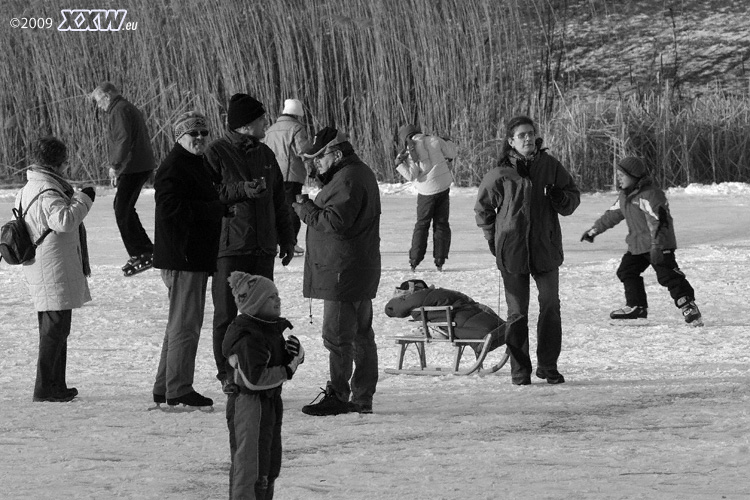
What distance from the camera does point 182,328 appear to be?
659 centimetres

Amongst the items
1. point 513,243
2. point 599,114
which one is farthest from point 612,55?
point 513,243

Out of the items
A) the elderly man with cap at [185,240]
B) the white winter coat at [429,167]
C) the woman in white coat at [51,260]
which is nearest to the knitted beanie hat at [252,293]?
the elderly man with cap at [185,240]

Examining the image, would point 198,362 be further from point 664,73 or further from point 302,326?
point 664,73

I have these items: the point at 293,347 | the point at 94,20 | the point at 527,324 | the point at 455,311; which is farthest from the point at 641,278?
the point at 94,20

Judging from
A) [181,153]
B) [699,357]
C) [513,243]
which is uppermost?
[181,153]

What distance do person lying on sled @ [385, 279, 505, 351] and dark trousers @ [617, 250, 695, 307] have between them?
73.0 inches

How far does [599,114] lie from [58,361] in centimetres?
1157

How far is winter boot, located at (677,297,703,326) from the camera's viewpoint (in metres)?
9.02

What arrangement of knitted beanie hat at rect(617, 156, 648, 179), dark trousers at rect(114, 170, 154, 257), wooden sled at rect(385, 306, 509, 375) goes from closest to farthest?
wooden sled at rect(385, 306, 509, 375)
knitted beanie hat at rect(617, 156, 648, 179)
dark trousers at rect(114, 170, 154, 257)

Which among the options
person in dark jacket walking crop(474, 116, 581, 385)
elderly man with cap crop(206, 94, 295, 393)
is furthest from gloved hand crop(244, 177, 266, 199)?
person in dark jacket walking crop(474, 116, 581, 385)

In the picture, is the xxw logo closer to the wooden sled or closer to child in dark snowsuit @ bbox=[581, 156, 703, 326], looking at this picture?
child in dark snowsuit @ bbox=[581, 156, 703, 326]

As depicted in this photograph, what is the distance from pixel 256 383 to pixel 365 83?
1375 centimetres

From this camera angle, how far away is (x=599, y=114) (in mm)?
17531

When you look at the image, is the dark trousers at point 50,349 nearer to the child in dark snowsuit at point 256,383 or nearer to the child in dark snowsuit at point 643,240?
the child in dark snowsuit at point 256,383
